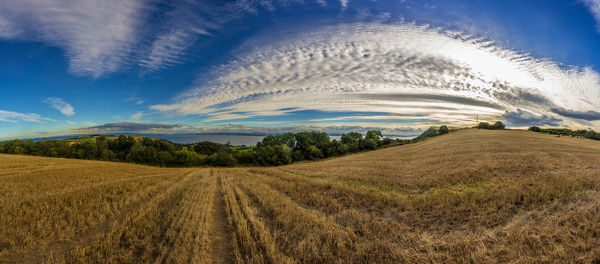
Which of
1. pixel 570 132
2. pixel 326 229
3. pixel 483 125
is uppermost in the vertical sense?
pixel 483 125

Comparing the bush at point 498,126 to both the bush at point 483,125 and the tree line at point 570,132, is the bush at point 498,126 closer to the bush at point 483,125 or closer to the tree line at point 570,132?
the bush at point 483,125

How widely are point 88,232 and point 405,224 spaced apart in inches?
344

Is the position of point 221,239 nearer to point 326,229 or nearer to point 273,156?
point 326,229

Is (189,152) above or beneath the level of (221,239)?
beneath

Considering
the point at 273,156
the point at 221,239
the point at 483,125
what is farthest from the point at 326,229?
the point at 483,125

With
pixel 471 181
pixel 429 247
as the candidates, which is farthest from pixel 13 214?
pixel 471 181

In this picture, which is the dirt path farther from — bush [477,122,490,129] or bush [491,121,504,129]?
bush [477,122,490,129]

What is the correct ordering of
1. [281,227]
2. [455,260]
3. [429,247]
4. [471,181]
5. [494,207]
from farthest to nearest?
1. [471,181]
2. [494,207]
3. [281,227]
4. [429,247]
5. [455,260]

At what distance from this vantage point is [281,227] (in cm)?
533

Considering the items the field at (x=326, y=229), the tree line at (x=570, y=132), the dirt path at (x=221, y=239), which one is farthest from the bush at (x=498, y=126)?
the dirt path at (x=221, y=239)

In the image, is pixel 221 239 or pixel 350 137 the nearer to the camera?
pixel 221 239

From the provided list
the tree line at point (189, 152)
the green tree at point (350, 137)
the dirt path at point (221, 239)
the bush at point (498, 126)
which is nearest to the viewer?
the dirt path at point (221, 239)

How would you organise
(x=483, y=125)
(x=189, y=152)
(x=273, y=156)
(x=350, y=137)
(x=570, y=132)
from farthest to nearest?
(x=350, y=137), (x=483, y=125), (x=273, y=156), (x=189, y=152), (x=570, y=132)

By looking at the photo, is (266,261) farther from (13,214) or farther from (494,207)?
(13,214)
